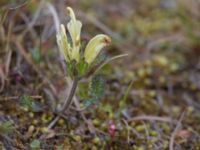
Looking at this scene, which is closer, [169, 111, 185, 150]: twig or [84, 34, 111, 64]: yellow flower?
[84, 34, 111, 64]: yellow flower

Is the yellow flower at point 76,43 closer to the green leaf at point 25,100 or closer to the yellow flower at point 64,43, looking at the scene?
the yellow flower at point 64,43

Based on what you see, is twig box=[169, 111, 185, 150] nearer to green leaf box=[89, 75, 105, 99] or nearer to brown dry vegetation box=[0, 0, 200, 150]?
brown dry vegetation box=[0, 0, 200, 150]

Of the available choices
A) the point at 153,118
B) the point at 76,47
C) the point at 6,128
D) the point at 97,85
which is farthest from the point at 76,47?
the point at 153,118

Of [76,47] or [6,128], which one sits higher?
[76,47]

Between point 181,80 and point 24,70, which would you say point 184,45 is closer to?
point 181,80

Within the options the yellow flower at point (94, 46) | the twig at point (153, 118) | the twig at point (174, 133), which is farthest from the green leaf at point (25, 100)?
the twig at point (174, 133)

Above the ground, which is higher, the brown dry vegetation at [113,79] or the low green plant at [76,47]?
the low green plant at [76,47]

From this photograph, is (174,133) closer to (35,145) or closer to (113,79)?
(113,79)

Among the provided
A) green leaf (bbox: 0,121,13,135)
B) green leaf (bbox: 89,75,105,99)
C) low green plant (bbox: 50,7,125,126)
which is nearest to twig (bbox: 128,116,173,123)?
green leaf (bbox: 89,75,105,99)

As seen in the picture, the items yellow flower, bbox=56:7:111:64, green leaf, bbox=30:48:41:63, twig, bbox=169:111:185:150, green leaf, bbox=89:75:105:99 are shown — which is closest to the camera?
yellow flower, bbox=56:7:111:64
